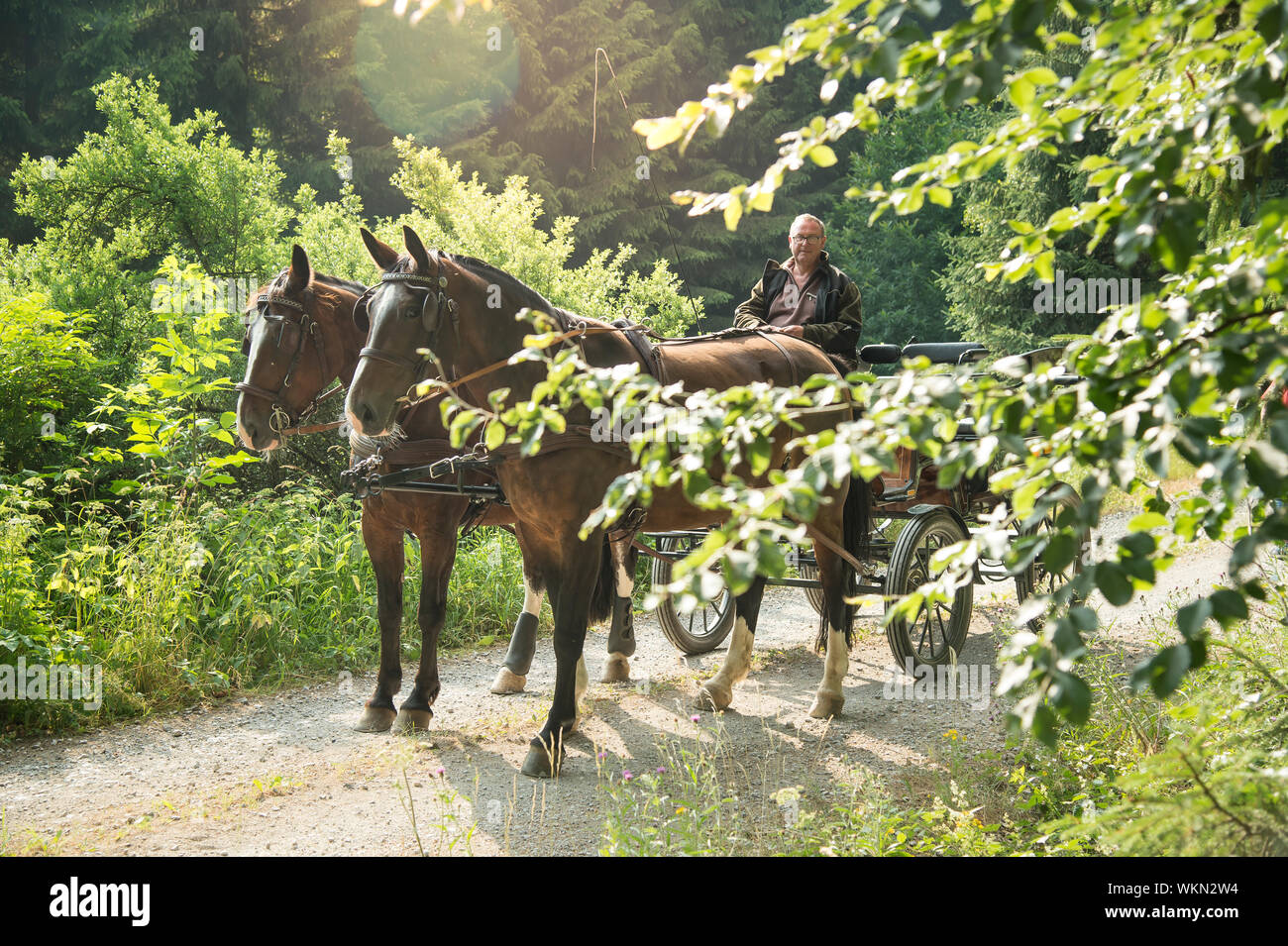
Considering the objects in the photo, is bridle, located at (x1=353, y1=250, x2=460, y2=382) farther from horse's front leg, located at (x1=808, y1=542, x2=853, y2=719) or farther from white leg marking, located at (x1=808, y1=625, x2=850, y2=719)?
white leg marking, located at (x1=808, y1=625, x2=850, y2=719)

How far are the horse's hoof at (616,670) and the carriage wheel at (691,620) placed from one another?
0.33m

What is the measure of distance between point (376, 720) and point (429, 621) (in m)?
0.57

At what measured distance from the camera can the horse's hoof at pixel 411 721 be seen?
4965 millimetres

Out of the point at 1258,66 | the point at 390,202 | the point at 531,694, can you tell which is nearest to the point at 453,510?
the point at 531,694

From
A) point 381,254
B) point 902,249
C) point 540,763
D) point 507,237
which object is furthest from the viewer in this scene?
point 902,249

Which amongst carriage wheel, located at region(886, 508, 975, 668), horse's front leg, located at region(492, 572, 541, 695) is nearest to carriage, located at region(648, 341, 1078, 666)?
carriage wheel, located at region(886, 508, 975, 668)

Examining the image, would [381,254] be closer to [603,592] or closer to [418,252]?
[418,252]

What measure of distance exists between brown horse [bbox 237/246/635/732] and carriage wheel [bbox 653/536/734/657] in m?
1.38

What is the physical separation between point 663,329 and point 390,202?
10.4m

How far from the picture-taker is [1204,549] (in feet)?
30.8

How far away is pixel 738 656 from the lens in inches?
211

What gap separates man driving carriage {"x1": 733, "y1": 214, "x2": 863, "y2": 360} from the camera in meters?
5.75

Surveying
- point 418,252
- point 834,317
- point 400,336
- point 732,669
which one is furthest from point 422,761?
point 834,317

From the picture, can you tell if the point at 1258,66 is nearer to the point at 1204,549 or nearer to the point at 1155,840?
the point at 1155,840
